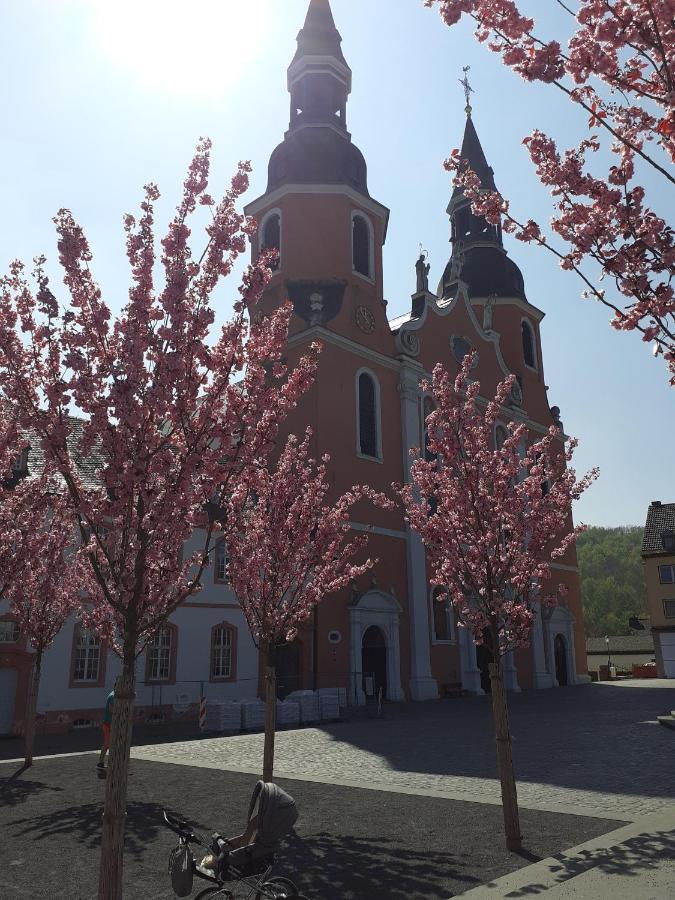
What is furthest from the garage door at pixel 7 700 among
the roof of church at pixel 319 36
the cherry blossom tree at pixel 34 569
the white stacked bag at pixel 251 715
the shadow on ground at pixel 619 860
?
the roof of church at pixel 319 36

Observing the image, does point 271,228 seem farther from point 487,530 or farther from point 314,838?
point 314,838

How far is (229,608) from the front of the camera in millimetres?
25828

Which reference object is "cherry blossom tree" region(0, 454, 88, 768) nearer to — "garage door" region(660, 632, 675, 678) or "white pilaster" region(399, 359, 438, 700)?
"white pilaster" region(399, 359, 438, 700)

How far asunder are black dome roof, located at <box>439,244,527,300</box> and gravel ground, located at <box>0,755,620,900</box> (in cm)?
3737

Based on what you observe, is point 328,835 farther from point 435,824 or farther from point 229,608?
point 229,608

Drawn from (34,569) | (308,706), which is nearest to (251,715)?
(308,706)

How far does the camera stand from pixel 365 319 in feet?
104

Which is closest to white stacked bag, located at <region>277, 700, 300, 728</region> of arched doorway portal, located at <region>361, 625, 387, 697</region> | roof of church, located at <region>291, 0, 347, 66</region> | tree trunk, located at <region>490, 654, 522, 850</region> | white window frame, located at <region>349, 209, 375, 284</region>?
arched doorway portal, located at <region>361, 625, 387, 697</region>

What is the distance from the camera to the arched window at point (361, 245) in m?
33.4

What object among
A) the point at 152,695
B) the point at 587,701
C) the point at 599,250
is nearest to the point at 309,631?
the point at 152,695

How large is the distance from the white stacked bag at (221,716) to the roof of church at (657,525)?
39507 mm

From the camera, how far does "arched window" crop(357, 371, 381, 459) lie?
100.0 ft

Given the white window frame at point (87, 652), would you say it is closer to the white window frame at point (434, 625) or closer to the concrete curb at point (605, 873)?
the white window frame at point (434, 625)

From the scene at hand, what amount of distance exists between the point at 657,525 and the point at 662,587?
16.2ft
